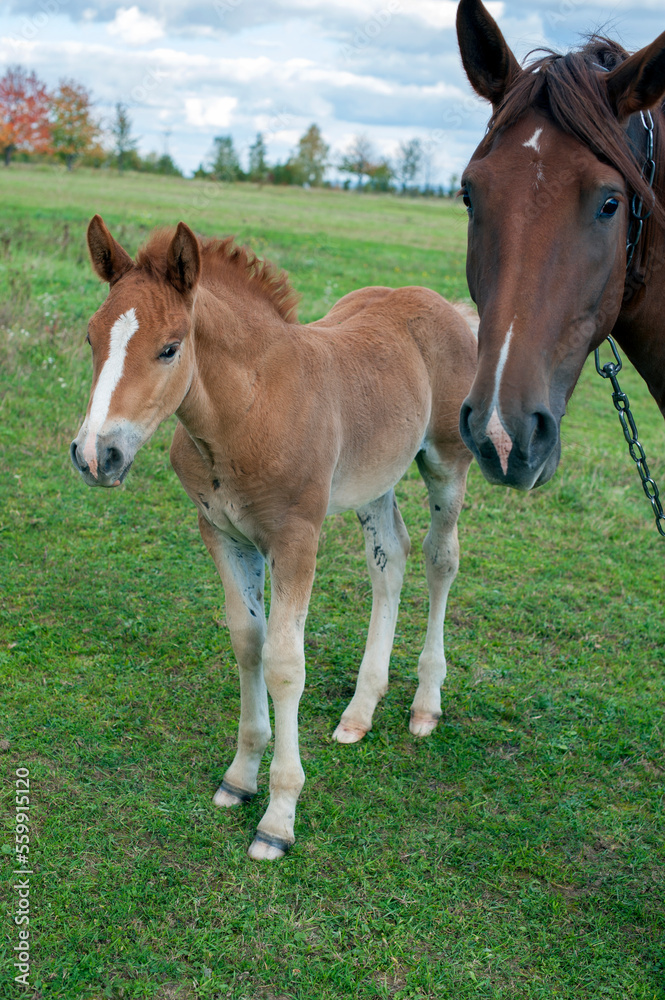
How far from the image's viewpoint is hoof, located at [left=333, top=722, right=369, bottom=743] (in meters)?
4.09

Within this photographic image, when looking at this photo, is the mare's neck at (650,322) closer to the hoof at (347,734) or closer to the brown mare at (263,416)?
the brown mare at (263,416)

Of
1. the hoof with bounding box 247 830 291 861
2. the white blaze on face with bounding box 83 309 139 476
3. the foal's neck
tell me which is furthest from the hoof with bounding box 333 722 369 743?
the white blaze on face with bounding box 83 309 139 476

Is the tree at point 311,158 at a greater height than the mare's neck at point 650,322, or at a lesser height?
greater

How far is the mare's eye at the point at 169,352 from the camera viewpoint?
2.68 metres

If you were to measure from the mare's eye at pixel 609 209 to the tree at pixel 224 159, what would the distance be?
192 feet

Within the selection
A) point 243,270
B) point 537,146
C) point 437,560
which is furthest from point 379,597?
point 537,146

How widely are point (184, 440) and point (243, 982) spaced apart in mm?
2113

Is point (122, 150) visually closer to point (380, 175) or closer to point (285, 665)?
point (380, 175)

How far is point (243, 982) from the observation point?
272 cm

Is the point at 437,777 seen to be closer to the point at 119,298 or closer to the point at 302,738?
the point at 302,738

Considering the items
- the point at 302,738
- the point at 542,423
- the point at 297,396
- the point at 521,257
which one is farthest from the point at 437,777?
the point at 521,257

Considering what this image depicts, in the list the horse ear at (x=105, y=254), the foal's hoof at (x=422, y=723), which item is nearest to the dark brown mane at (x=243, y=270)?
the horse ear at (x=105, y=254)

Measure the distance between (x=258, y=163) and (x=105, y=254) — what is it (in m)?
72.5

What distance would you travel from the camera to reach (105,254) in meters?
2.79
